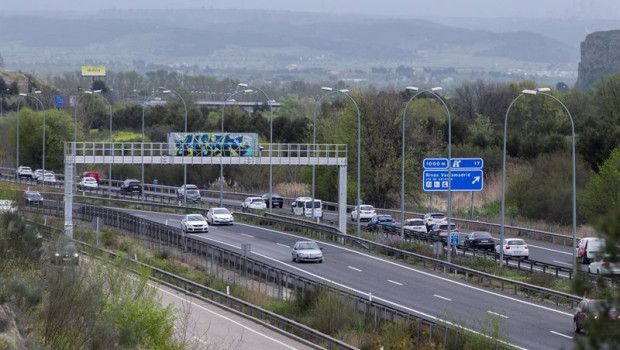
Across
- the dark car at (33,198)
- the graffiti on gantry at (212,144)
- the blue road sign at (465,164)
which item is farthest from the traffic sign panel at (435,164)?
the dark car at (33,198)

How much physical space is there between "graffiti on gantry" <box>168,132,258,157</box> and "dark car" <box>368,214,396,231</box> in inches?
319

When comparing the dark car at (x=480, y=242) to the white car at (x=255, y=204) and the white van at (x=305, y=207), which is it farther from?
the white car at (x=255, y=204)

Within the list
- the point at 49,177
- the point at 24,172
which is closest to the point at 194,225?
the point at 49,177

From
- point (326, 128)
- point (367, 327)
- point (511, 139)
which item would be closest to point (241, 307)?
point (367, 327)

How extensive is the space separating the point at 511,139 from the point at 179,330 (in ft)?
221

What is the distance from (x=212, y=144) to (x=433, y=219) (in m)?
14.1

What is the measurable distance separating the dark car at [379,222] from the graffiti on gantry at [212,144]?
8.10m

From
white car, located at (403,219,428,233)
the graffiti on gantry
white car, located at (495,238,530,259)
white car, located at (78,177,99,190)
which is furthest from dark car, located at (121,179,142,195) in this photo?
white car, located at (495,238,530,259)

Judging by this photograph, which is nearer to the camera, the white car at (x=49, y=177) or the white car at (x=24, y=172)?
the white car at (x=49, y=177)

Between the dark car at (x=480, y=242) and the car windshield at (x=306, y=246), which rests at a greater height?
the car windshield at (x=306, y=246)

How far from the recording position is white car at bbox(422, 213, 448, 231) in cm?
6812

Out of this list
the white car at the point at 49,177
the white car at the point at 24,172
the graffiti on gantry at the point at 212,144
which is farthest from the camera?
the white car at the point at 24,172

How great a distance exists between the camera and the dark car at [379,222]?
6625 centimetres

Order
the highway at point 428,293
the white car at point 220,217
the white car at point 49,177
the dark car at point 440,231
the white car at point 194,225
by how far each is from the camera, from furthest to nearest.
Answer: the white car at point 49,177, the white car at point 220,217, the white car at point 194,225, the dark car at point 440,231, the highway at point 428,293
